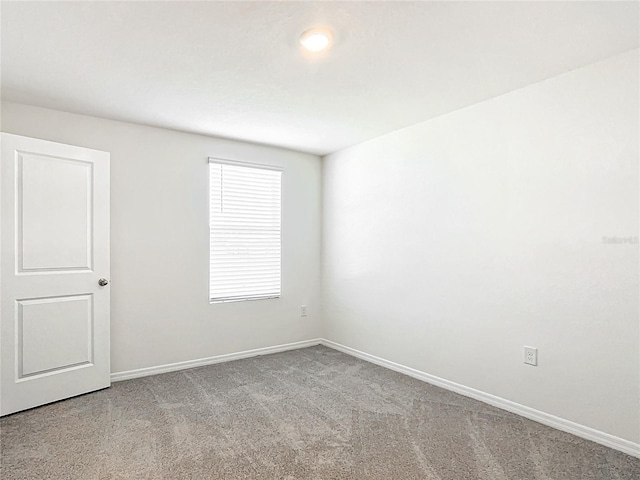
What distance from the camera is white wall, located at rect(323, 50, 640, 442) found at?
7.98ft

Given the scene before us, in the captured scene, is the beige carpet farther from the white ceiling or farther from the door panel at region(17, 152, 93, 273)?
the white ceiling

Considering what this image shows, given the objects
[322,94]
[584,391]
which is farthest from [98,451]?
[584,391]

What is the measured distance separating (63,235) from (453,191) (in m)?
3.22

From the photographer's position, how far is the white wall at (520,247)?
2434 mm

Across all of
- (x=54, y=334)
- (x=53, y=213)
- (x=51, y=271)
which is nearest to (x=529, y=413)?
(x=54, y=334)

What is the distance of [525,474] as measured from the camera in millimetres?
2139

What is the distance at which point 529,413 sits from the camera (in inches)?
111

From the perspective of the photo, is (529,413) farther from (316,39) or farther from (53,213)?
(53,213)

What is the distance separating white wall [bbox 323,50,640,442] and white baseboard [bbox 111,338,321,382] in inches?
35.6

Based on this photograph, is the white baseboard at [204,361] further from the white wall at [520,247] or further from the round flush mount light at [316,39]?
the round flush mount light at [316,39]

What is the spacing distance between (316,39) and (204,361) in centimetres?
324

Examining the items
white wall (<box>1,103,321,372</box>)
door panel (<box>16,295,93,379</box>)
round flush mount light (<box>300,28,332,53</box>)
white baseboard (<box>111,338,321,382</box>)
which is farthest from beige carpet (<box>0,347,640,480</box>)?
round flush mount light (<box>300,28,332,53</box>)

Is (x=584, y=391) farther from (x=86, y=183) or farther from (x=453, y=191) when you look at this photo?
(x=86, y=183)

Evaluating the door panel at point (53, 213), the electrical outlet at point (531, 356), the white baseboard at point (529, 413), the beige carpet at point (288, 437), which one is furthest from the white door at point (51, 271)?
the electrical outlet at point (531, 356)
